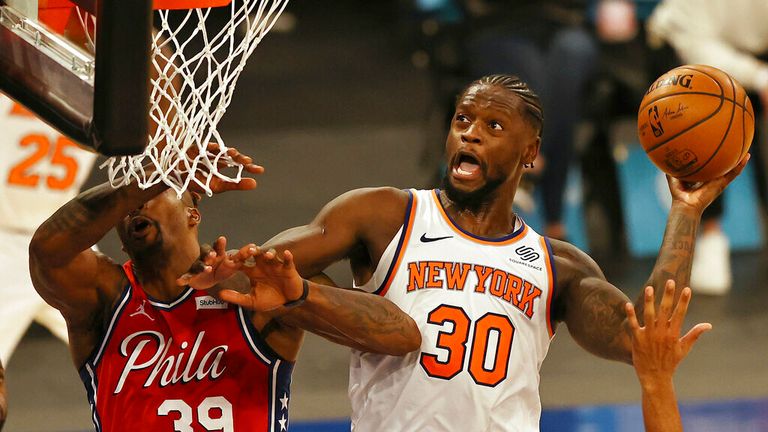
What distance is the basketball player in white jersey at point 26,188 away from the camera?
5.40 metres

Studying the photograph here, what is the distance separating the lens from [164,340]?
12.2ft

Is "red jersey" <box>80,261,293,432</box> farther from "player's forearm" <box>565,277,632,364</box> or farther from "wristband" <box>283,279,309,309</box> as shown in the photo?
"player's forearm" <box>565,277,632,364</box>

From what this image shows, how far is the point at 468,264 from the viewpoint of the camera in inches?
146

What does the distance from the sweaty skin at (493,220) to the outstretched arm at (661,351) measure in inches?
7.1

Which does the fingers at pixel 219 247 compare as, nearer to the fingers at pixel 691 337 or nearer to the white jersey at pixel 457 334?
the white jersey at pixel 457 334

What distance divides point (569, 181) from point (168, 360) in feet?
16.1

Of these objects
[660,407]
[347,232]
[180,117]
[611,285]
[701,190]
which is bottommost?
[660,407]

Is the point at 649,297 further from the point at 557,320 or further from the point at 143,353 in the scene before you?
the point at 143,353

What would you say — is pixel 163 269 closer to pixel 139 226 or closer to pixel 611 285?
pixel 139 226

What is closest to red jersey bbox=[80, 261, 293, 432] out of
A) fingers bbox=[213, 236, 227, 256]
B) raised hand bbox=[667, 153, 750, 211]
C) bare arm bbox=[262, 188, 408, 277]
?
bare arm bbox=[262, 188, 408, 277]

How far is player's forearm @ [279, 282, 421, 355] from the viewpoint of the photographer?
11.0 feet

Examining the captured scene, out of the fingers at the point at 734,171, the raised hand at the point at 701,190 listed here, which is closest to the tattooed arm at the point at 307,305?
the raised hand at the point at 701,190

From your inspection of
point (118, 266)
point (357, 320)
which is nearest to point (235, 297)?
point (357, 320)

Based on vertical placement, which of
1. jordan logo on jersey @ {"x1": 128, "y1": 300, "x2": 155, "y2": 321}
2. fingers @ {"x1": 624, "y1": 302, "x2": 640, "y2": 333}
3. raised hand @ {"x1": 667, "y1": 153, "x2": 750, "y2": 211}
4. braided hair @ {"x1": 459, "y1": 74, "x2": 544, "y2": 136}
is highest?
braided hair @ {"x1": 459, "y1": 74, "x2": 544, "y2": 136}
